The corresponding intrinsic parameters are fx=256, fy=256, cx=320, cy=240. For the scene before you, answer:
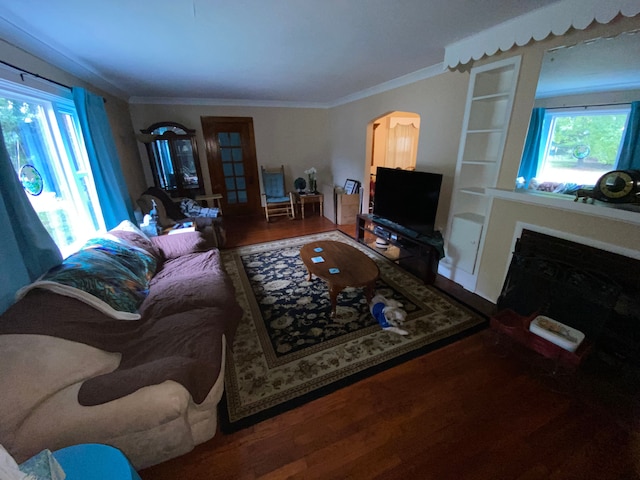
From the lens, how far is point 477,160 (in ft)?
8.17

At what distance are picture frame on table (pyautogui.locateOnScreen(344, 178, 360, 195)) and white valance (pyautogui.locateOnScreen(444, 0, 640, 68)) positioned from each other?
2.52m

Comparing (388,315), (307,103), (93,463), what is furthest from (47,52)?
(307,103)

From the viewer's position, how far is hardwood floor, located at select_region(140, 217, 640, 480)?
1.22 m

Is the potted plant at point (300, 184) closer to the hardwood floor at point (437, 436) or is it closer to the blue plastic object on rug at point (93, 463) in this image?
the hardwood floor at point (437, 436)

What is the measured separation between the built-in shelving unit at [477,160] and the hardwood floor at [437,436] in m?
1.17

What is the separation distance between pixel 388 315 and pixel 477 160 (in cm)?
174

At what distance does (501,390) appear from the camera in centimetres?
159

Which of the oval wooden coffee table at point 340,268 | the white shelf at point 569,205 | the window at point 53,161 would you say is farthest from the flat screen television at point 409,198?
the window at point 53,161

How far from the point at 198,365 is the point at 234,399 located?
0.47m

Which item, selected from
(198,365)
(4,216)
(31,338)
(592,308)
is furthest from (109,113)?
(592,308)

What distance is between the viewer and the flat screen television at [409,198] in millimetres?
2711

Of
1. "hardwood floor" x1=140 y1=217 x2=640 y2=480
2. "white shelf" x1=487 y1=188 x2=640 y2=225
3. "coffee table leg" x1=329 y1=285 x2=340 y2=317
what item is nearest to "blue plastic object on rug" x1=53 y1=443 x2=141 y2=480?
"hardwood floor" x1=140 y1=217 x2=640 y2=480

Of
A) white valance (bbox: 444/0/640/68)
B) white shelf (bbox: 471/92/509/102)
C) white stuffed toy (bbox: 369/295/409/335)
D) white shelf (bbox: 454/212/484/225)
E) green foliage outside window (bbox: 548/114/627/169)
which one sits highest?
white valance (bbox: 444/0/640/68)

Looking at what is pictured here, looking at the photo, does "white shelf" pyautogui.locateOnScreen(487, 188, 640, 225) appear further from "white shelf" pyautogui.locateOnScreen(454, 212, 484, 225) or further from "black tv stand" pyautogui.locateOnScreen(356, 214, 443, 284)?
"black tv stand" pyautogui.locateOnScreen(356, 214, 443, 284)
